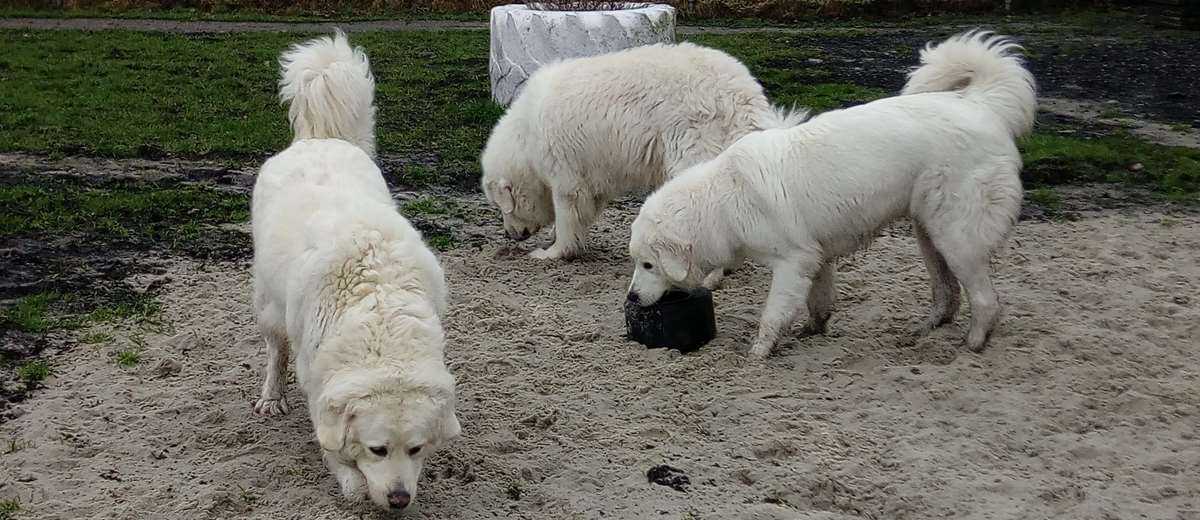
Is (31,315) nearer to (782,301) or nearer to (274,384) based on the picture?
(274,384)

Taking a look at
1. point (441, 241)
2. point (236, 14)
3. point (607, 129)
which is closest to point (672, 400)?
point (607, 129)

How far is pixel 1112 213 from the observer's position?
327 inches

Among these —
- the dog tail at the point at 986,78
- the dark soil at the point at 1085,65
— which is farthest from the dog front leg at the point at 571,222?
the dark soil at the point at 1085,65

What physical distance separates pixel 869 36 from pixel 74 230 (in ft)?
44.6

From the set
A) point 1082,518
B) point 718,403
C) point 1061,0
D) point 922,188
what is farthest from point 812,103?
point 1061,0

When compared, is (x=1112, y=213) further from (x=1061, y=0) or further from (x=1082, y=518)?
(x=1061, y=0)

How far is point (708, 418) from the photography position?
511 centimetres

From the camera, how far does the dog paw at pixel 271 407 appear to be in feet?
16.8

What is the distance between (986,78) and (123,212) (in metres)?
6.15

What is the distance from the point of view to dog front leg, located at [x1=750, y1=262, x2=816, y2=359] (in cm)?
572

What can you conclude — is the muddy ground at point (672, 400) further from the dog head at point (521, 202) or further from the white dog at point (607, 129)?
the white dog at point (607, 129)

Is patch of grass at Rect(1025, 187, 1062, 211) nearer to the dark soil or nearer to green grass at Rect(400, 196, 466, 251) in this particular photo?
the dark soil

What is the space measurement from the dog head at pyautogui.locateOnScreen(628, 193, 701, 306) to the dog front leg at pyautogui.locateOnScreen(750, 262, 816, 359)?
0.44m

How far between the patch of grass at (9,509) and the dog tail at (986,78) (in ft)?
15.9
